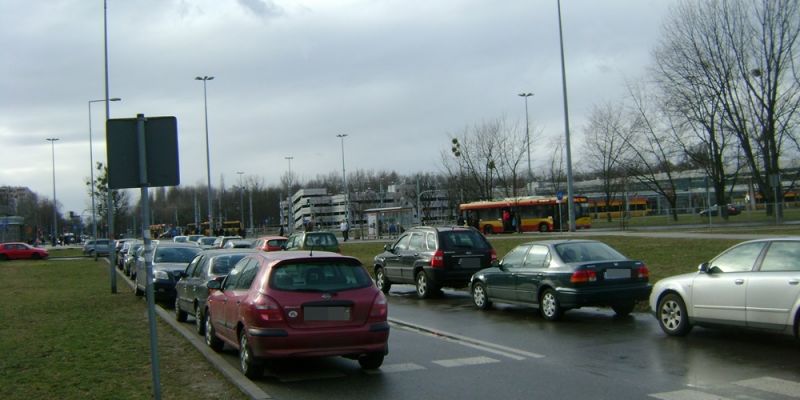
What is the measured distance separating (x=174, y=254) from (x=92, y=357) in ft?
34.5

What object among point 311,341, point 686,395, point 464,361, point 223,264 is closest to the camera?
point 686,395

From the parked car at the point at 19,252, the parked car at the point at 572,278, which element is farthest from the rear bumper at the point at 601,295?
the parked car at the point at 19,252

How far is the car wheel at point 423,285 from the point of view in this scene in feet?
57.2

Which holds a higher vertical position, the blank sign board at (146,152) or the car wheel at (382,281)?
the blank sign board at (146,152)

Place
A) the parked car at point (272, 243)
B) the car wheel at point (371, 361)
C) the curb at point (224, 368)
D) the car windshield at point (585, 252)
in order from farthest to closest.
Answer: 1. the parked car at point (272, 243)
2. the car windshield at point (585, 252)
3. the car wheel at point (371, 361)
4. the curb at point (224, 368)

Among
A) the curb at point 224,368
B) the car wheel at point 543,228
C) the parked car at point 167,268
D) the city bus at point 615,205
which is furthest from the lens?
the city bus at point 615,205

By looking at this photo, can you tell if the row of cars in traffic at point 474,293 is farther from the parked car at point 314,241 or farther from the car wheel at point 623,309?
the parked car at point 314,241

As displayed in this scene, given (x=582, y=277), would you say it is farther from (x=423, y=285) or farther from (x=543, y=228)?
(x=543, y=228)

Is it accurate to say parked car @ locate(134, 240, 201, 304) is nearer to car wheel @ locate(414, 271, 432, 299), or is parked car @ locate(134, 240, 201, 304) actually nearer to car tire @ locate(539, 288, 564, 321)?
car wheel @ locate(414, 271, 432, 299)

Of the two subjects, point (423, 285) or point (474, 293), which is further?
point (423, 285)

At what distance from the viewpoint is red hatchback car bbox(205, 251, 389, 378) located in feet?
26.5

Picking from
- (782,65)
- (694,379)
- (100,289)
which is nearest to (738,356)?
(694,379)

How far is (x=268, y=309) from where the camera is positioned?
8.12 meters

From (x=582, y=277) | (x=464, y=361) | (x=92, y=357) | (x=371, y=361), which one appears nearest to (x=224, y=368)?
(x=371, y=361)
